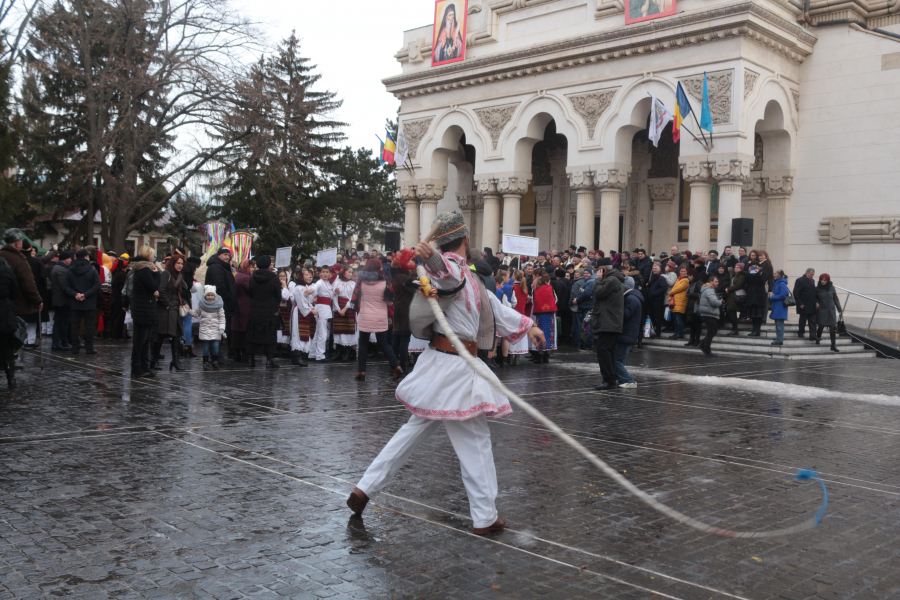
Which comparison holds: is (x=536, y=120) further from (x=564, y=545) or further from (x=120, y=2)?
(x=564, y=545)

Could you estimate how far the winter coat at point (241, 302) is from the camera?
14.0 meters

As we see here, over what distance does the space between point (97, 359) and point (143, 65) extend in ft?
52.2

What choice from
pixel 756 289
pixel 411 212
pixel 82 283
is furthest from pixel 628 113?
pixel 82 283

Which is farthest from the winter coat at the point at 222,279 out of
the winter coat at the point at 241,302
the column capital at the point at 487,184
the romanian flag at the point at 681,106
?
the column capital at the point at 487,184

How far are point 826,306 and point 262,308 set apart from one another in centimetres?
1310

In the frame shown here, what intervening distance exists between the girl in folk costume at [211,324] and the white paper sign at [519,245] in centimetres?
911

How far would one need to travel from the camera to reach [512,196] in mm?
29766

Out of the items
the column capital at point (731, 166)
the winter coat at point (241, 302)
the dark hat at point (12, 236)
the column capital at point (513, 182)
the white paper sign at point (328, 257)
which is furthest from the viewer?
the column capital at point (513, 182)

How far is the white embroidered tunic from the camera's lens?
4.91m

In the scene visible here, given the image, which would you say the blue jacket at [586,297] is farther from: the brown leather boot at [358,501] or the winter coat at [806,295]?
the brown leather boot at [358,501]

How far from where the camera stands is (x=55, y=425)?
780 centimetres

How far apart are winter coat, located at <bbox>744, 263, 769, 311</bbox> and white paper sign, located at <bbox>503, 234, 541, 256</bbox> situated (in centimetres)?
524

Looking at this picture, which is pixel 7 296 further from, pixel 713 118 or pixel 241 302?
pixel 713 118

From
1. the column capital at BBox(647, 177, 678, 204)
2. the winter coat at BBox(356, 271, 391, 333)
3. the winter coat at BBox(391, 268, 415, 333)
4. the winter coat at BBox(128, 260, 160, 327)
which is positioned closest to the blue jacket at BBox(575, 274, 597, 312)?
the winter coat at BBox(356, 271, 391, 333)
